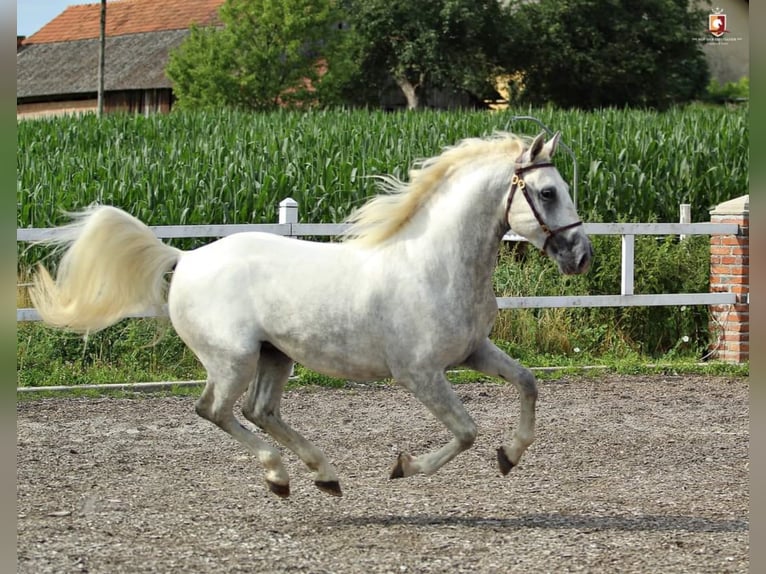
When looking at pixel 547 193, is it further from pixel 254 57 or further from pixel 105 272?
pixel 254 57

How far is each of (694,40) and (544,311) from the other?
4227 cm

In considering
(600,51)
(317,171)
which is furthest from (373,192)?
(600,51)

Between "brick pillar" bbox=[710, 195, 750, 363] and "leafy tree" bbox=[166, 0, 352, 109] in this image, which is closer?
"brick pillar" bbox=[710, 195, 750, 363]

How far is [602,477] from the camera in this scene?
6.28 m

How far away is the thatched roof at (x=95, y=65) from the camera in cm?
4897

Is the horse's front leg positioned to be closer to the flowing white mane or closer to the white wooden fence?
the flowing white mane

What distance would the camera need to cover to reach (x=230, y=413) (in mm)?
5316

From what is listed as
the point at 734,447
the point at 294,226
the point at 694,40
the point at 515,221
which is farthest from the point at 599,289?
the point at 694,40

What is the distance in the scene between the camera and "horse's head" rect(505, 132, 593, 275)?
4969mm

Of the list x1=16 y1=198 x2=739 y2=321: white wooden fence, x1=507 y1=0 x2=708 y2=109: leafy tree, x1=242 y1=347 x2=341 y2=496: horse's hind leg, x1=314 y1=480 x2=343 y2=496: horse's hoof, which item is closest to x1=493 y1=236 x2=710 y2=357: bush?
x1=16 y1=198 x2=739 y2=321: white wooden fence

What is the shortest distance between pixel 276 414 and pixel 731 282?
7365 millimetres

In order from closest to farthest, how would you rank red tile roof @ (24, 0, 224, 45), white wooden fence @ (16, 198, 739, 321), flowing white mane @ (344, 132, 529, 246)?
flowing white mane @ (344, 132, 529, 246), white wooden fence @ (16, 198, 739, 321), red tile roof @ (24, 0, 224, 45)

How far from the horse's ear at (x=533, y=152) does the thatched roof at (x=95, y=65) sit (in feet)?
144

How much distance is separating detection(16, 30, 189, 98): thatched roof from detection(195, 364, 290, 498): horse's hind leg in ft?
143
